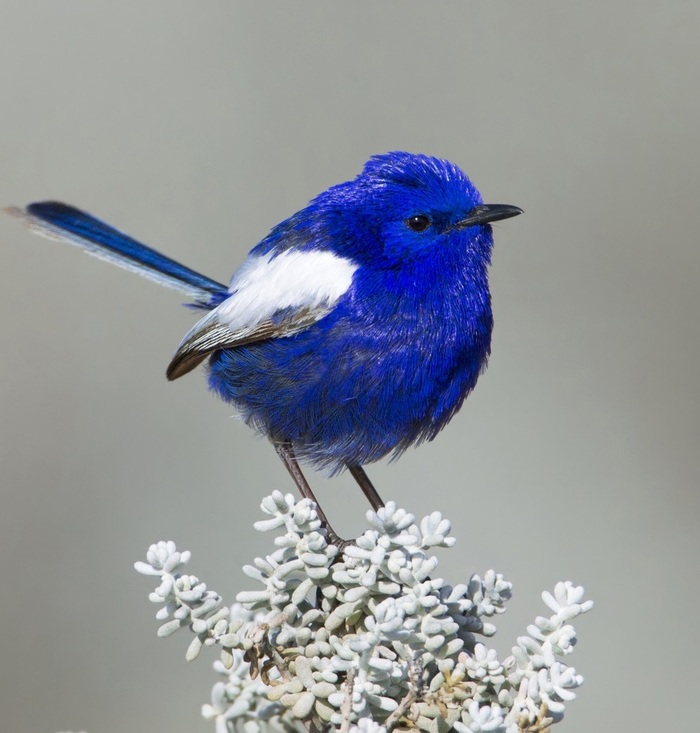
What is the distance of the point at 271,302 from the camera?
303 cm

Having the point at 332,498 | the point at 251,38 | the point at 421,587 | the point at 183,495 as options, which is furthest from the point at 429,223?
the point at 251,38

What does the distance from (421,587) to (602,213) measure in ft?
11.5

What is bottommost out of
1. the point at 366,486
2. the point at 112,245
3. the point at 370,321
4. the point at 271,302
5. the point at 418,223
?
the point at 366,486

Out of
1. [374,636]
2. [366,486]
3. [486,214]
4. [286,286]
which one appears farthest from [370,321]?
[374,636]

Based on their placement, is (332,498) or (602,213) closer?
(332,498)

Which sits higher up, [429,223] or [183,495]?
[183,495]

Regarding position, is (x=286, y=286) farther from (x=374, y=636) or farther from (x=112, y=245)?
(x=374, y=636)

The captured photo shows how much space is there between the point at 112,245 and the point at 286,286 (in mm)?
919

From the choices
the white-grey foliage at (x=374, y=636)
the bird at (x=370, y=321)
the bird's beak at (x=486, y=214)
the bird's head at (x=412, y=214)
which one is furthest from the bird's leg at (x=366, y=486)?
the white-grey foliage at (x=374, y=636)

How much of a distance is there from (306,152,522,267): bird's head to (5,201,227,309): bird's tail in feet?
2.51

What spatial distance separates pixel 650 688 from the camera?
4.00 meters

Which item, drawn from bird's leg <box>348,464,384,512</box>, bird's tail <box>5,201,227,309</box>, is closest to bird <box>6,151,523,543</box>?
bird's leg <box>348,464,384,512</box>

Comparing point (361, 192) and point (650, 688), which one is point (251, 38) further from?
point (650, 688)

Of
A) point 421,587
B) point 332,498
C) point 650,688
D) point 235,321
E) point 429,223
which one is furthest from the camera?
point 332,498
